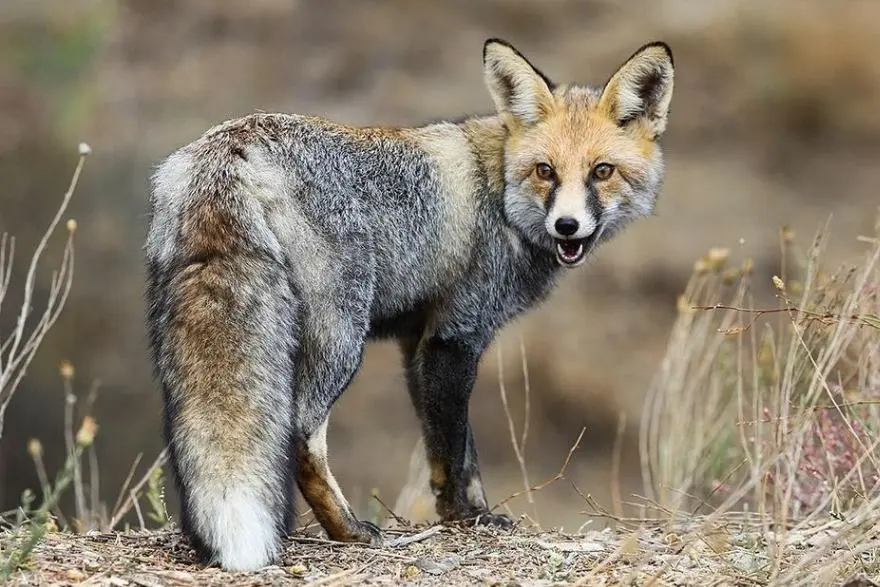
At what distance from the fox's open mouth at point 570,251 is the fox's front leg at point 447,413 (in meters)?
0.44

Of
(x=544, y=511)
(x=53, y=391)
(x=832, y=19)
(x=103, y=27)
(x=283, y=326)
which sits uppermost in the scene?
(x=103, y=27)

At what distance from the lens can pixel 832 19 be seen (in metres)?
8.88

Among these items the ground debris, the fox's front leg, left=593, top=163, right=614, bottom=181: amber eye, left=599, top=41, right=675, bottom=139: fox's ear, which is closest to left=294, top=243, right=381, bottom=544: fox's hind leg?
the ground debris

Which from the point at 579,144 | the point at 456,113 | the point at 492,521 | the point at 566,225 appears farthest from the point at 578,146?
the point at 456,113

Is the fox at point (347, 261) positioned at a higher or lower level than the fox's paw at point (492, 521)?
higher

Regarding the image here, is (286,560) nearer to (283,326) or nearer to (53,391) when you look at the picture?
(283,326)

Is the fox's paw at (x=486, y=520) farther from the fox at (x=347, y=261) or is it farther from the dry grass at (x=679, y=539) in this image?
the dry grass at (x=679, y=539)

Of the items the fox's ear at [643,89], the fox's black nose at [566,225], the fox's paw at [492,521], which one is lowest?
the fox's paw at [492,521]

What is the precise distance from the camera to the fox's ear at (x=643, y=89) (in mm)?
4180

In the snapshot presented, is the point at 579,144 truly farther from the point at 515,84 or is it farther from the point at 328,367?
the point at 328,367

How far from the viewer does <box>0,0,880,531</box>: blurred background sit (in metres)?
8.91

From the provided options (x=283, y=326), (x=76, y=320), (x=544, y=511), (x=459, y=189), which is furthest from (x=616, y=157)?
(x=76, y=320)

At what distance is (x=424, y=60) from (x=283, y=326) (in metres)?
7.06

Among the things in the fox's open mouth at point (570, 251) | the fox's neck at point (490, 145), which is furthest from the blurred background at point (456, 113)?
the fox's open mouth at point (570, 251)
